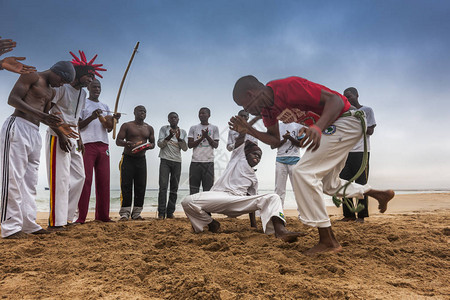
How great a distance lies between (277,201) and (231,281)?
4.61 ft

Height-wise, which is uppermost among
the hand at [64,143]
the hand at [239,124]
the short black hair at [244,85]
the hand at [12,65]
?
the hand at [12,65]

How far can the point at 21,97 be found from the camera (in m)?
3.09

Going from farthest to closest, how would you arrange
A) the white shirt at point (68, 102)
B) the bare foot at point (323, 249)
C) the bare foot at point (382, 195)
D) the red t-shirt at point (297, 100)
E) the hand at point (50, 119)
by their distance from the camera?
the white shirt at point (68, 102) → the hand at point (50, 119) → the bare foot at point (382, 195) → the red t-shirt at point (297, 100) → the bare foot at point (323, 249)

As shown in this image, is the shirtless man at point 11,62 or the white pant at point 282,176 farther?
the white pant at point 282,176

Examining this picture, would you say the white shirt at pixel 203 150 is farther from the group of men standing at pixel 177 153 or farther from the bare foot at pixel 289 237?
the bare foot at pixel 289 237

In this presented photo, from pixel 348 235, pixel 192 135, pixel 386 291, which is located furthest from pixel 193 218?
pixel 192 135

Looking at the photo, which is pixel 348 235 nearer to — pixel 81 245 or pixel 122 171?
pixel 81 245

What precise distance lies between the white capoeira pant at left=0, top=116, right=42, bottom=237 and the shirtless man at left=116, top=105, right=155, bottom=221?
1.66m

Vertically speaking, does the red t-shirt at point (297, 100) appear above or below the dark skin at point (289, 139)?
above

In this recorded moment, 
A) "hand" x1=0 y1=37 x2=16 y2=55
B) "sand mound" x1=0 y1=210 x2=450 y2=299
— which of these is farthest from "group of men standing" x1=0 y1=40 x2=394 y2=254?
"sand mound" x1=0 y1=210 x2=450 y2=299

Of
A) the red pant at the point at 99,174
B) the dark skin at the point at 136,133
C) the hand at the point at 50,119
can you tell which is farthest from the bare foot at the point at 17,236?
the dark skin at the point at 136,133

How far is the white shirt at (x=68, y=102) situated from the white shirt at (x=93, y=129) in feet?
1.90

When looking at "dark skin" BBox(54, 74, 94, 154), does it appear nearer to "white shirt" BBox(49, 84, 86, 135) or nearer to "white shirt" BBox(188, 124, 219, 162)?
"white shirt" BBox(49, 84, 86, 135)

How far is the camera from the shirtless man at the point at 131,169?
4.93 m
